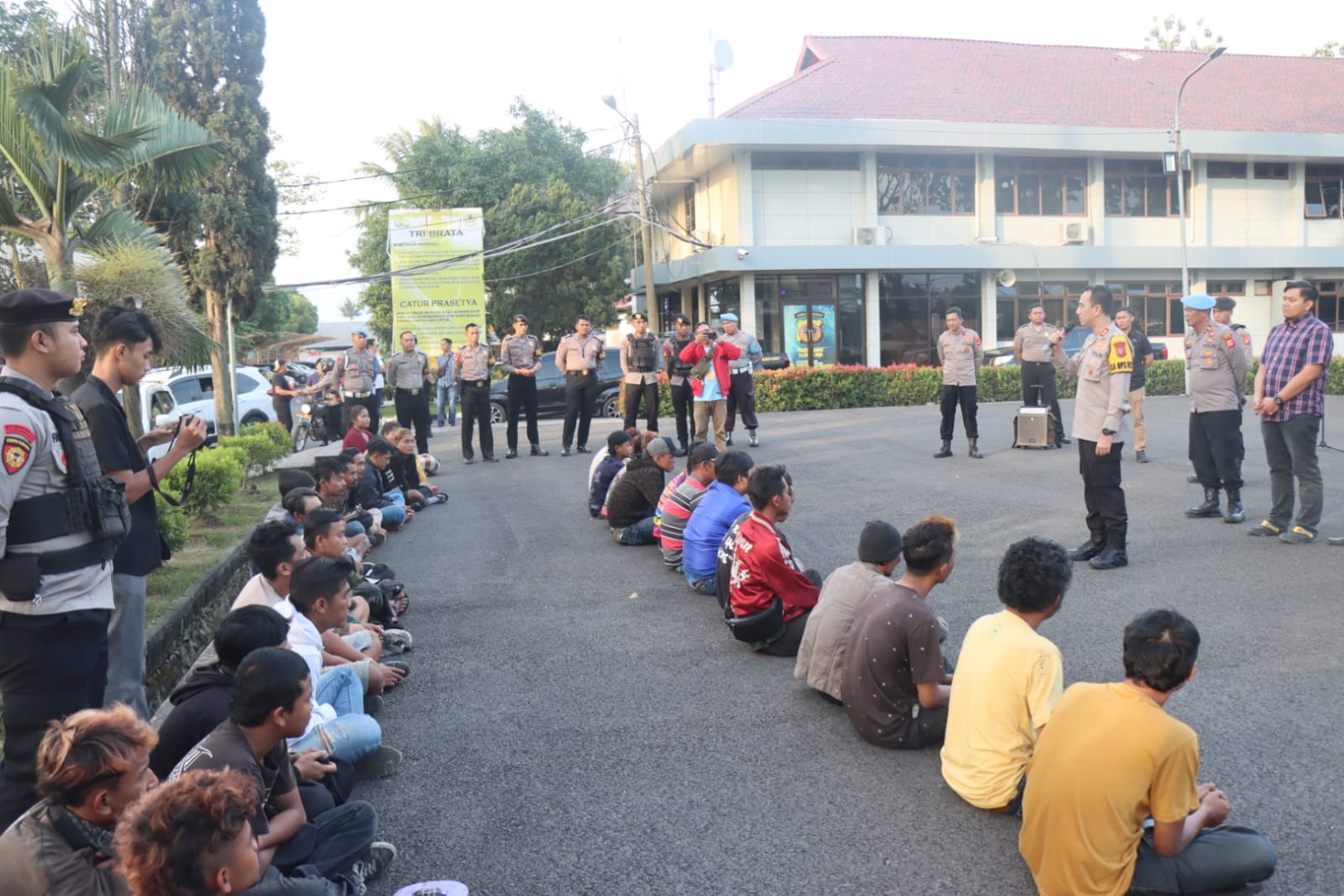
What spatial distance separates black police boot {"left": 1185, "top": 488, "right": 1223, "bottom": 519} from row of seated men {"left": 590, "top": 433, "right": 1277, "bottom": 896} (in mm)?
4457

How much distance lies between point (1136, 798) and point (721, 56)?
A: 28583mm

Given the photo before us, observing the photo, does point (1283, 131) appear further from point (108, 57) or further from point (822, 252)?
point (108, 57)

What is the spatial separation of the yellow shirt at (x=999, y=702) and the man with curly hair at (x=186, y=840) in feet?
8.71

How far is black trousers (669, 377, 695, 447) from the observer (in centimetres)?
1387

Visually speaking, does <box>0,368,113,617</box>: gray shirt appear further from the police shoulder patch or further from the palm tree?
the police shoulder patch

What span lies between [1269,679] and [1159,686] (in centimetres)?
263

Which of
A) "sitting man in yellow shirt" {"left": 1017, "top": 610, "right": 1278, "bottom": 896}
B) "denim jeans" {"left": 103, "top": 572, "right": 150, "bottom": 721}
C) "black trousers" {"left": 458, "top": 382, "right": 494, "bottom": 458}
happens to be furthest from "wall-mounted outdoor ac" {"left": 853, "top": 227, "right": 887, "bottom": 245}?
"sitting man in yellow shirt" {"left": 1017, "top": 610, "right": 1278, "bottom": 896}

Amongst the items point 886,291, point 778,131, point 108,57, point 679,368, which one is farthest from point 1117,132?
point 108,57

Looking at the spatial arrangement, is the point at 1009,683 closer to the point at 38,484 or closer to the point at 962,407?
the point at 38,484

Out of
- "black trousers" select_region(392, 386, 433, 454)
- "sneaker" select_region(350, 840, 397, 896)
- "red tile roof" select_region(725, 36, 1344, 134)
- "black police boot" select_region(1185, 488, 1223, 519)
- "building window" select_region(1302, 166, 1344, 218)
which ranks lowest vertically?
"sneaker" select_region(350, 840, 397, 896)

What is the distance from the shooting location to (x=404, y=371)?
14.0 meters

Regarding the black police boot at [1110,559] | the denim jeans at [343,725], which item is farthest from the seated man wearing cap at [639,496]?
the denim jeans at [343,725]

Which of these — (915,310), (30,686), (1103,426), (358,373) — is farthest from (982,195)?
(30,686)

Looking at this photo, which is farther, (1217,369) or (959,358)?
(959,358)
